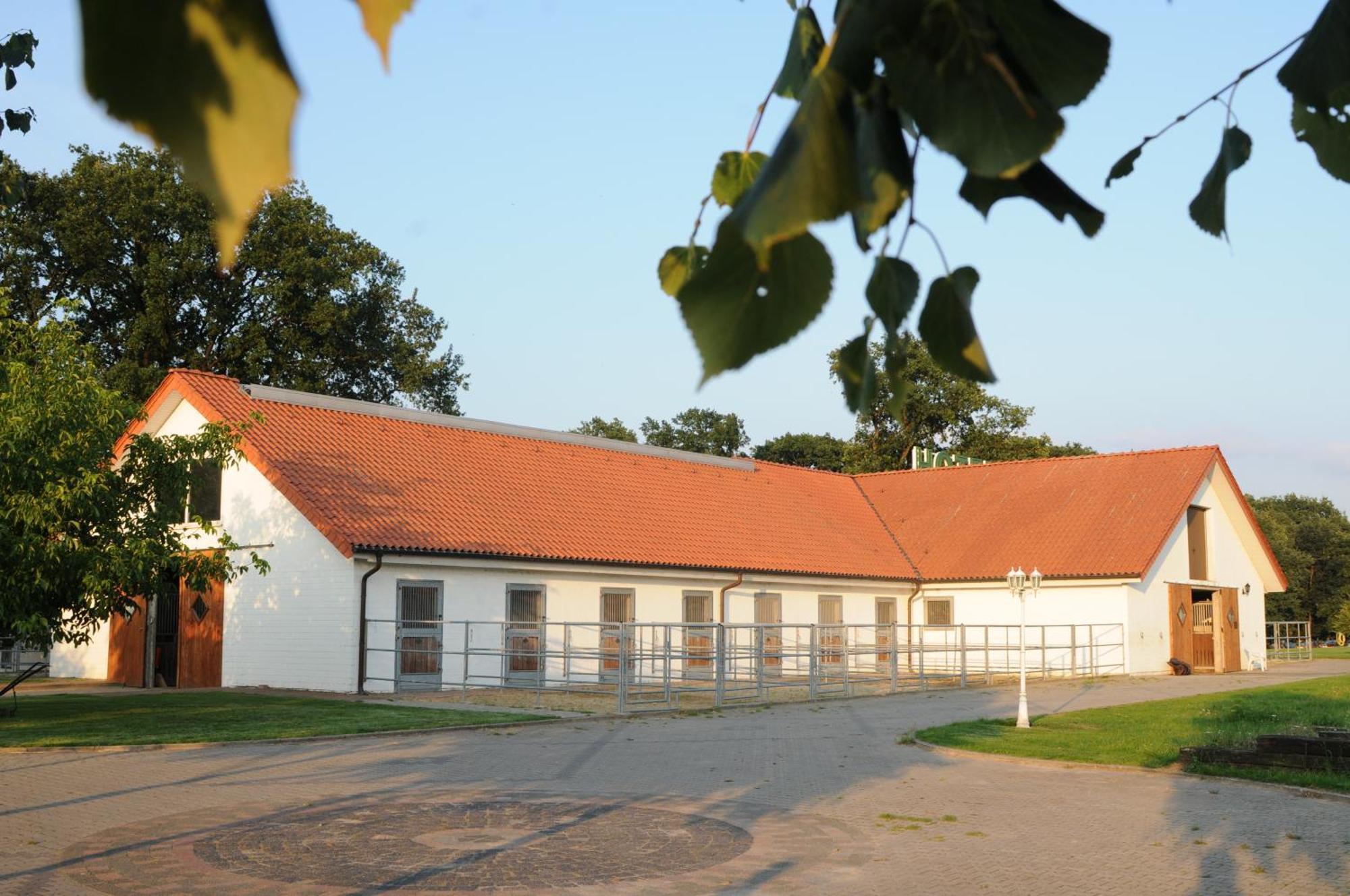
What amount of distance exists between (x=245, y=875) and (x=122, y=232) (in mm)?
39605

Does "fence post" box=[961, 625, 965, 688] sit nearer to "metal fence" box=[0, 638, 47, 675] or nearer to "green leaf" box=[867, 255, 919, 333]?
Result: "metal fence" box=[0, 638, 47, 675]

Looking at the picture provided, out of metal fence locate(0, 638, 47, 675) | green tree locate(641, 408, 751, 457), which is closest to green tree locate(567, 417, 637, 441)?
green tree locate(641, 408, 751, 457)

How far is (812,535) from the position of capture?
37.8 metres

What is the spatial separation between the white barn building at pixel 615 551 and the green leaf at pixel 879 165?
2274 cm

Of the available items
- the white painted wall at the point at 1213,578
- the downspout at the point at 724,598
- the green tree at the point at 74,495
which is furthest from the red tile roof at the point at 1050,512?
the green tree at the point at 74,495

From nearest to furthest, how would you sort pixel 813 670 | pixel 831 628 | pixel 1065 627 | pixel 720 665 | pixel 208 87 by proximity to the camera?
pixel 208 87
pixel 720 665
pixel 813 670
pixel 831 628
pixel 1065 627

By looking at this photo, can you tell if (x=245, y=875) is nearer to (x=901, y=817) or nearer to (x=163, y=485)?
(x=901, y=817)

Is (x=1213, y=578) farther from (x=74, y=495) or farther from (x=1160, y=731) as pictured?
(x=74, y=495)

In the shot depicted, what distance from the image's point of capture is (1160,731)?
1914 centimetres

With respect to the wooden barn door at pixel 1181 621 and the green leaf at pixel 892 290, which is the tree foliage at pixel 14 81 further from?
the wooden barn door at pixel 1181 621

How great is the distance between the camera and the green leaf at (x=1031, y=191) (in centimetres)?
125

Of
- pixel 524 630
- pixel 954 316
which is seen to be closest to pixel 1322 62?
pixel 954 316

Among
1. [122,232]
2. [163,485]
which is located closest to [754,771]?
[163,485]

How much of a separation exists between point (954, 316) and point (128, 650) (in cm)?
3241
